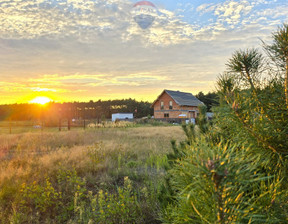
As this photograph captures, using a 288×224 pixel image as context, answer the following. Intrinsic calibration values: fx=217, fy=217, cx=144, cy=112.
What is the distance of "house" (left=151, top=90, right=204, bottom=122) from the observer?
3694 centimetres

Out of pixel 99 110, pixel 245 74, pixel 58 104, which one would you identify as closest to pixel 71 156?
pixel 245 74

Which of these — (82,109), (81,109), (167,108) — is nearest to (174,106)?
(167,108)

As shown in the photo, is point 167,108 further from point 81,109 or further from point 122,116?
point 81,109

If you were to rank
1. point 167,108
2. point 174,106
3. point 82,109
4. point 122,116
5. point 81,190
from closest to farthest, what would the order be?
point 81,190
point 174,106
point 167,108
point 122,116
point 82,109

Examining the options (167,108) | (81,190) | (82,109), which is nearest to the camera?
(81,190)

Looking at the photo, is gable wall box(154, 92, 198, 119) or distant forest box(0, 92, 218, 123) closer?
gable wall box(154, 92, 198, 119)

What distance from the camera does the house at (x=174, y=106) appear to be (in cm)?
3694

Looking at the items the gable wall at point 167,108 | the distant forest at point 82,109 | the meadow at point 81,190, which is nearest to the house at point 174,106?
the gable wall at point 167,108

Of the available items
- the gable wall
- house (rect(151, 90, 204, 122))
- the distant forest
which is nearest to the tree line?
the distant forest

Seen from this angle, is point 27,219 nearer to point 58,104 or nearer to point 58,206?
point 58,206

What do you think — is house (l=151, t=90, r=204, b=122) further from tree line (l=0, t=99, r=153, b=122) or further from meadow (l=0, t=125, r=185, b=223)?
meadow (l=0, t=125, r=185, b=223)

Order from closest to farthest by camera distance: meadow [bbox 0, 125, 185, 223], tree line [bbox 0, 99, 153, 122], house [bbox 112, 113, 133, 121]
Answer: meadow [bbox 0, 125, 185, 223] → house [bbox 112, 113, 133, 121] → tree line [bbox 0, 99, 153, 122]

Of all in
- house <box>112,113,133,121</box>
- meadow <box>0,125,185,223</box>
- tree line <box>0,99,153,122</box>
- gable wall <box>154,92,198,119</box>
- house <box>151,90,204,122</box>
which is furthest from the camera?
tree line <box>0,99,153,122</box>

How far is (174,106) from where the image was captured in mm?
37438
